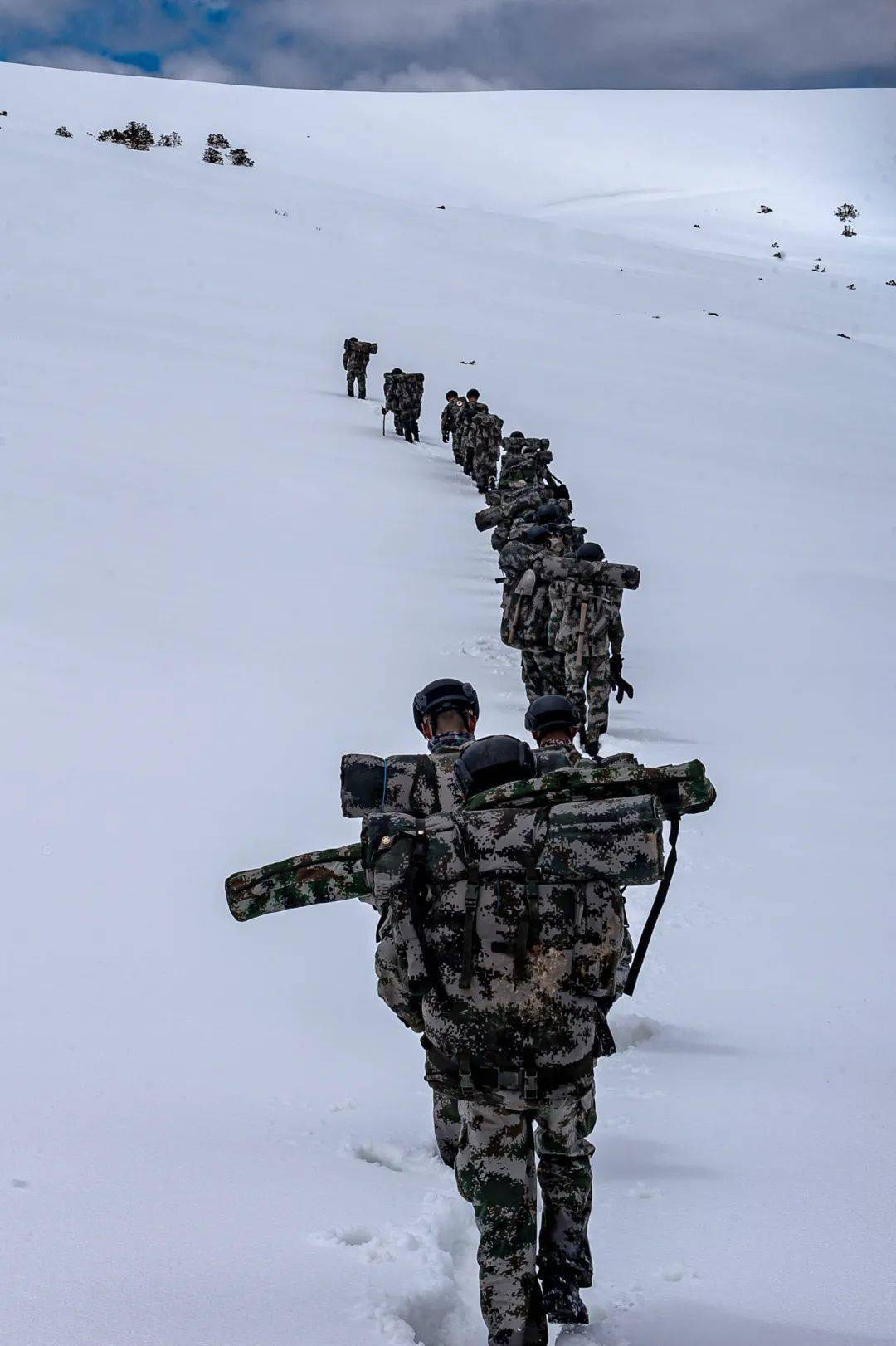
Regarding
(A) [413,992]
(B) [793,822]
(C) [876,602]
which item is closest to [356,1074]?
(A) [413,992]

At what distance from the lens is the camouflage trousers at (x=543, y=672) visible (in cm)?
803

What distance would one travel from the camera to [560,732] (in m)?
3.90

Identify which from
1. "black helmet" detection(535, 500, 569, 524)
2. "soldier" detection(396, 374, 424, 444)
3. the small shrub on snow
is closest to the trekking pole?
"black helmet" detection(535, 500, 569, 524)

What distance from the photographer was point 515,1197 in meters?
2.70

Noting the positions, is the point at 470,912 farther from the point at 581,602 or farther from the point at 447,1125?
the point at 581,602

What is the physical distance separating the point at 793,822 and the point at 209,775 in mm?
3149

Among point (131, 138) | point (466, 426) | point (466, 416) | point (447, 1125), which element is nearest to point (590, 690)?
point (447, 1125)

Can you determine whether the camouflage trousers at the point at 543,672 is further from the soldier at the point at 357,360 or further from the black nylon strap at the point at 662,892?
the soldier at the point at 357,360

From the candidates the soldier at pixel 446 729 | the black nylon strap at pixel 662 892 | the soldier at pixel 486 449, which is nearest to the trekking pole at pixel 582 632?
the soldier at pixel 446 729

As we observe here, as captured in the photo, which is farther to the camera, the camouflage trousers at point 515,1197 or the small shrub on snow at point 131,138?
the small shrub on snow at point 131,138

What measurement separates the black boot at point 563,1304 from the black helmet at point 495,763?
1106mm

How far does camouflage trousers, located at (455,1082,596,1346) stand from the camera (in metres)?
2.69

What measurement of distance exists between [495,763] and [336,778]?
4.29 meters

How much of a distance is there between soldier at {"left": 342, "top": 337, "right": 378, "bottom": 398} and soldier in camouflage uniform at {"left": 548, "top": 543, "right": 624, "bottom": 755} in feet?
42.3
